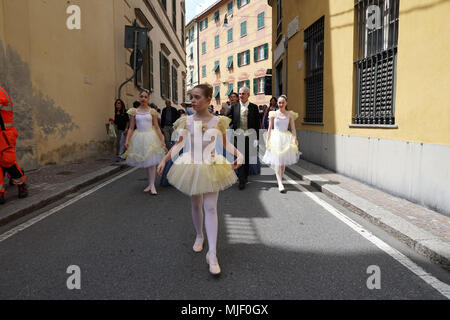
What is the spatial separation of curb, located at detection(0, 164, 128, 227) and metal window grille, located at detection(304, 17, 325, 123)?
241 inches

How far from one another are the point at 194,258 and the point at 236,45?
34.5 meters

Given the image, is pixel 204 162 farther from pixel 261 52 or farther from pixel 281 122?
pixel 261 52

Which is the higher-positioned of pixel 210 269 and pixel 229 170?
pixel 229 170

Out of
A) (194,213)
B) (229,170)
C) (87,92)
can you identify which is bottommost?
(194,213)

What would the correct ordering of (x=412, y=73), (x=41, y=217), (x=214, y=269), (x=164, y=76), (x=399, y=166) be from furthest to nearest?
(x=164, y=76), (x=399, y=166), (x=412, y=73), (x=41, y=217), (x=214, y=269)

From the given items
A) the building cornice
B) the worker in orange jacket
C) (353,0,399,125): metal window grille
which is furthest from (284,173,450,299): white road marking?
the building cornice


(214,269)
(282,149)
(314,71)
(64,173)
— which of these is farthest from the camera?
(314,71)

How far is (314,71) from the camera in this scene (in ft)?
33.8

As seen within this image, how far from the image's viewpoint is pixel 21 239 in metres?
3.87

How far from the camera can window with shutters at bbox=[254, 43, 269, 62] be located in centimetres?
3019

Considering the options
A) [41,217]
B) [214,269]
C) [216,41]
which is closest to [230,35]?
[216,41]
